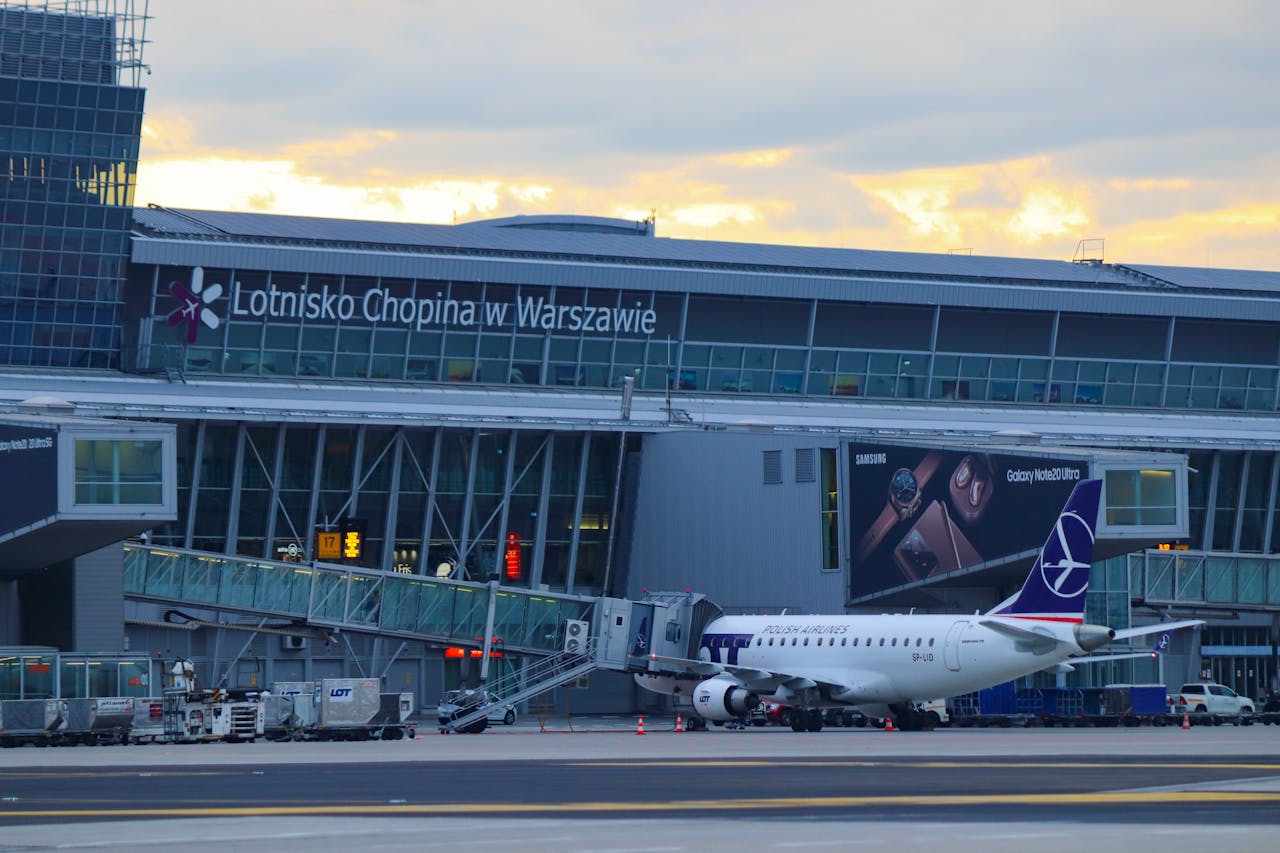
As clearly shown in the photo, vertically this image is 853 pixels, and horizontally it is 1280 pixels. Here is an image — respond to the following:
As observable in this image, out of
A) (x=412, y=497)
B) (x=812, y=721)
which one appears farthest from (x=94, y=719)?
(x=412, y=497)

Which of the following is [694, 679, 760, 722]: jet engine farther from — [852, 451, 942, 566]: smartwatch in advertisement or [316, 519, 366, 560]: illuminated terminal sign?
[316, 519, 366, 560]: illuminated terminal sign

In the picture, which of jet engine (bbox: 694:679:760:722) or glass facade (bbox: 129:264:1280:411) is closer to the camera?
jet engine (bbox: 694:679:760:722)

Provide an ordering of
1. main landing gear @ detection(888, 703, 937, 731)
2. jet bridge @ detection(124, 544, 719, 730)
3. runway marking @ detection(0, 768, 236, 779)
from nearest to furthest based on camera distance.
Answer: runway marking @ detection(0, 768, 236, 779), main landing gear @ detection(888, 703, 937, 731), jet bridge @ detection(124, 544, 719, 730)

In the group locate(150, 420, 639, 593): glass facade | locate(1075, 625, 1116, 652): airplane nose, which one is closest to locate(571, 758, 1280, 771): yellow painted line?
locate(1075, 625, 1116, 652): airplane nose

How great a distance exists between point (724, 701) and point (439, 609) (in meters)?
13.1

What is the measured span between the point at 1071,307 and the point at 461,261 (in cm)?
3209

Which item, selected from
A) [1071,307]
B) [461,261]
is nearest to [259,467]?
[461,261]

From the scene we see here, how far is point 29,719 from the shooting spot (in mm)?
57000

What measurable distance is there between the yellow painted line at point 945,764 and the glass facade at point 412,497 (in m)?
41.4

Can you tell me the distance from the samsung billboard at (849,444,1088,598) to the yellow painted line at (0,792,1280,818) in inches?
1472

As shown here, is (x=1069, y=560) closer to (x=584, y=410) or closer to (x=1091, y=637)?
(x=1091, y=637)

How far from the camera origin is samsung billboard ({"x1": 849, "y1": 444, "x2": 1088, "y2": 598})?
6831cm

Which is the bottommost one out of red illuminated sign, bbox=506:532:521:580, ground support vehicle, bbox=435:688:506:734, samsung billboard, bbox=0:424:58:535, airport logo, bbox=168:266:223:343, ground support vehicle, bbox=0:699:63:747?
ground support vehicle, bbox=435:688:506:734

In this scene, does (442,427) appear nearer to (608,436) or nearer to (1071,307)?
(608,436)
